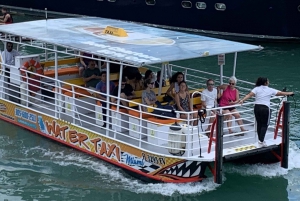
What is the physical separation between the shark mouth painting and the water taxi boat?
0.06 ft

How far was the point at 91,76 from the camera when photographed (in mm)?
15172

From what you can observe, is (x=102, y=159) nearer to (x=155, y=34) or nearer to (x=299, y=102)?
(x=155, y=34)

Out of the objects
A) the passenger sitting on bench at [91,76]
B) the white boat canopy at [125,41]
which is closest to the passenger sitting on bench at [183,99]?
the white boat canopy at [125,41]

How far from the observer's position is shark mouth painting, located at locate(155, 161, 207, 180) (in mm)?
11693

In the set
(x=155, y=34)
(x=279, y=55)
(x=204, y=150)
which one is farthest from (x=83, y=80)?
(x=279, y=55)

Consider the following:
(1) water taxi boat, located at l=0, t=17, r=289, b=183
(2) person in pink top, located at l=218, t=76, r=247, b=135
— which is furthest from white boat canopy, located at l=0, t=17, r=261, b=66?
(2) person in pink top, located at l=218, t=76, r=247, b=135

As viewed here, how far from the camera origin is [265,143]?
12.2 meters

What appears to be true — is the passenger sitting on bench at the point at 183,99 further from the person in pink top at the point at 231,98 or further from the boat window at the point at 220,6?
the boat window at the point at 220,6

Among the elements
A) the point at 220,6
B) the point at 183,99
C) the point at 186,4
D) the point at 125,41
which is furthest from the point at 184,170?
the point at 186,4

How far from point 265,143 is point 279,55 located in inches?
557

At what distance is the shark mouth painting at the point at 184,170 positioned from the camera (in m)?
11.7

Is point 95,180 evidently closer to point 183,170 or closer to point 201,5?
point 183,170

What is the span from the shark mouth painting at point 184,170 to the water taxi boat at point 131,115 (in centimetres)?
2

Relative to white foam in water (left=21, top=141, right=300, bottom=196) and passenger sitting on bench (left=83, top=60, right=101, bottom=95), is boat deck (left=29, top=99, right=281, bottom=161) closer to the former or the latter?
white foam in water (left=21, top=141, right=300, bottom=196)
